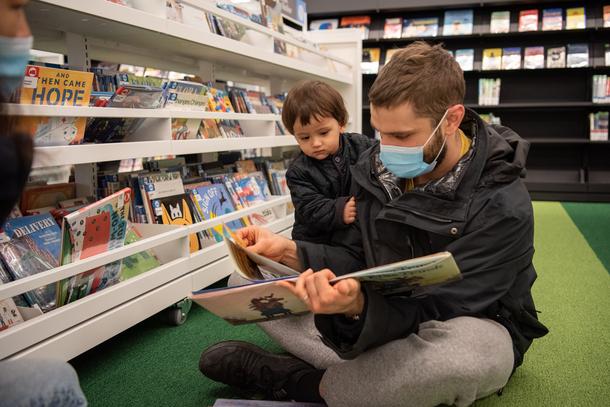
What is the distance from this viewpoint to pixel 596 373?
5.44ft

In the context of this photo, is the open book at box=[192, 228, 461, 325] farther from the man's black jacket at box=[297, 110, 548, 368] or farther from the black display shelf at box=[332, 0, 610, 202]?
the black display shelf at box=[332, 0, 610, 202]

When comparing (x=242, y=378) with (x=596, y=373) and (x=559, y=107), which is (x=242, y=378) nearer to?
(x=596, y=373)

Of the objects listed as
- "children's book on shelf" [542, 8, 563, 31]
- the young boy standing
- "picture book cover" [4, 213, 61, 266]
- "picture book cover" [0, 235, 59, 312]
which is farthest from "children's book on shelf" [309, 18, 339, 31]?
"picture book cover" [0, 235, 59, 312]

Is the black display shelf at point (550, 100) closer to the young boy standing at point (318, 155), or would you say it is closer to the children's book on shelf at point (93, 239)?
the young boy standing at point (318, 155)

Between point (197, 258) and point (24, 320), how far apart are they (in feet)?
2.67

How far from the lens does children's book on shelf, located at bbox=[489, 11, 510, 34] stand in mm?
5758

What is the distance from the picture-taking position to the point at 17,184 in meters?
0.74

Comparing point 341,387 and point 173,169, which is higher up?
point 173,169

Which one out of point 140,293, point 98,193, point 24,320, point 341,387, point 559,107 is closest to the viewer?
point 341,387

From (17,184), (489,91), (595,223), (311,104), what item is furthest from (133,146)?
(489,91)

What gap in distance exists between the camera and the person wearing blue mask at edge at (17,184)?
73cm

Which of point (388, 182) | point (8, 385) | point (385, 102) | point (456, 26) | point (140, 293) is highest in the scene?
point (456, 26)

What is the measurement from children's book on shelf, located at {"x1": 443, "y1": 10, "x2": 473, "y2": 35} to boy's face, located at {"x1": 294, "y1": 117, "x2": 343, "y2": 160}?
4494mm

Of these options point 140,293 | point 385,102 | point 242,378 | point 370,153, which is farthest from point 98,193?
point 385,102
